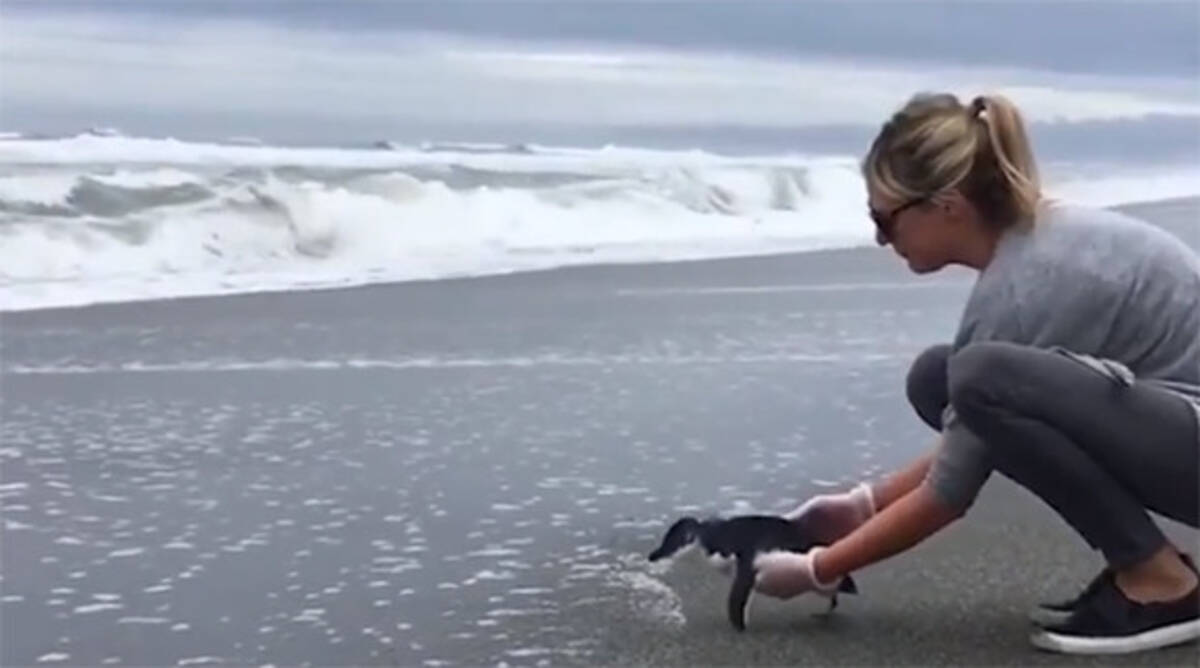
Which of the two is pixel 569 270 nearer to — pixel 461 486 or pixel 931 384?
pixel 461 486

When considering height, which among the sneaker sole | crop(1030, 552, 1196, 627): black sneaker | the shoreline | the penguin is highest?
the shoreline

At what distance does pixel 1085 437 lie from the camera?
252 centimetres

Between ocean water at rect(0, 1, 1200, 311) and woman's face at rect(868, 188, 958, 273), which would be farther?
ocean water at rect(0, 1, 1200, 311)

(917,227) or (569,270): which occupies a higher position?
(569,270)

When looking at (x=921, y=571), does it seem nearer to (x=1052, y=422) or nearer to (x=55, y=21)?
(x=1052, y=422)

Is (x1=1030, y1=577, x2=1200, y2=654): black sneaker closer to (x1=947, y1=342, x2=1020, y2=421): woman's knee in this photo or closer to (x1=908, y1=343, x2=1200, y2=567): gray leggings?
(x1=908, y1=343, x2=1200, y2=567): gray leggings

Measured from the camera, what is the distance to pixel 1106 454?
253cm

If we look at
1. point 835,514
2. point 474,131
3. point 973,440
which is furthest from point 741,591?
point 474,131

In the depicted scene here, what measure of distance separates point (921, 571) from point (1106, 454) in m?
0.46

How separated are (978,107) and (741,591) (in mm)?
613

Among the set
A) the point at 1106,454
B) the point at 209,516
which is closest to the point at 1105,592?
the point at 1106,454

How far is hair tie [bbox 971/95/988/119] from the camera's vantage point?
2504 millimetres

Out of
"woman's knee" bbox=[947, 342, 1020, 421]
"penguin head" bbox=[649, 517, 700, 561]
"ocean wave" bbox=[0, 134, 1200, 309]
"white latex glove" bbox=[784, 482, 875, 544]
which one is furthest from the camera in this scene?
"ocean wave" bbox=[0, 134, 1200, 309]

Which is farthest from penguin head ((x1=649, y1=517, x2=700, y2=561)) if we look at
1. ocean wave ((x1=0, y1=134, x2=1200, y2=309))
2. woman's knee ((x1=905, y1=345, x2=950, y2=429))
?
ocean wave ((x1=0, y1=134, x2=1200, y2=309))
